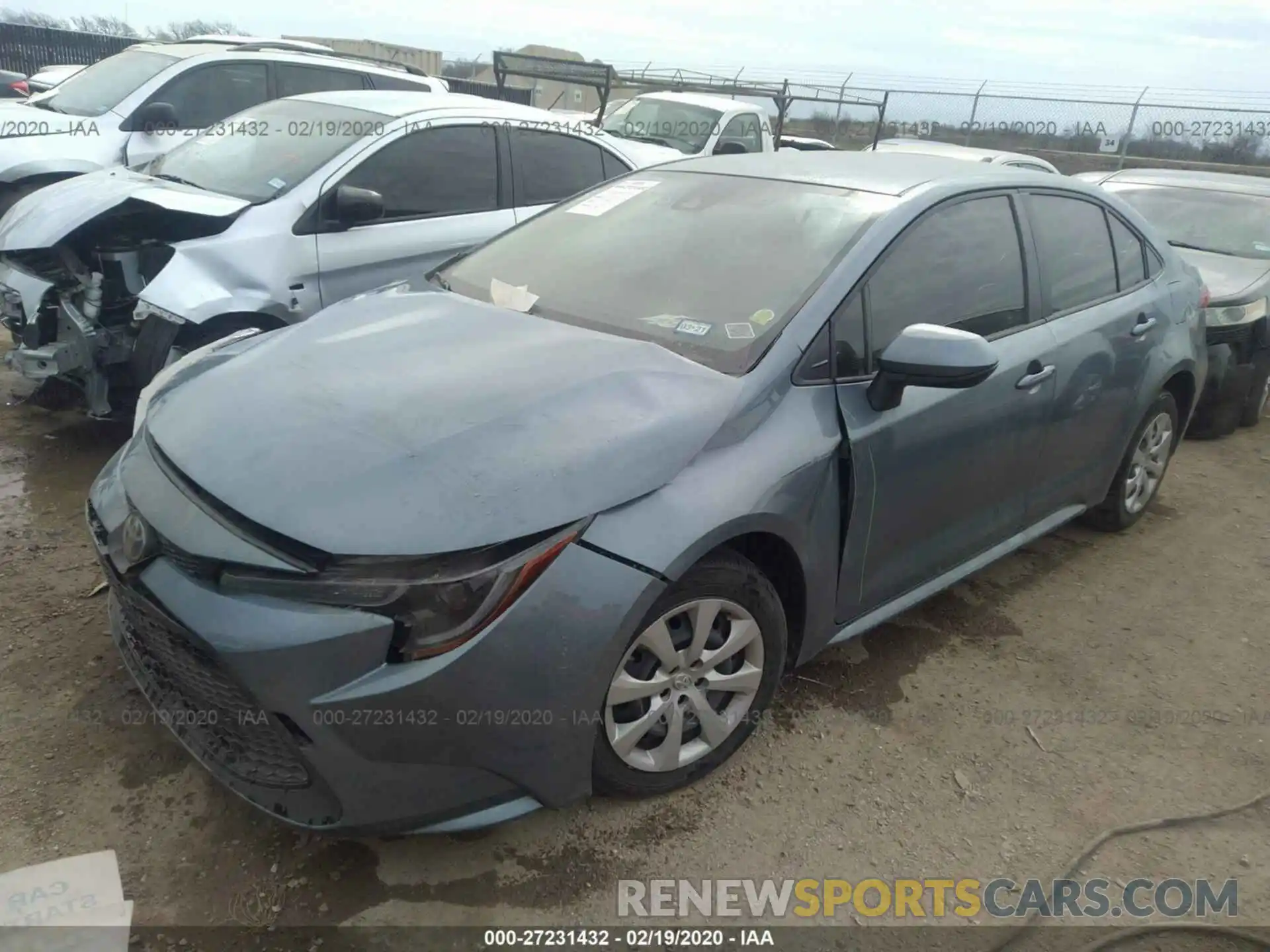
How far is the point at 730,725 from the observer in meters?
2.53

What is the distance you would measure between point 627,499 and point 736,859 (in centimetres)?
101

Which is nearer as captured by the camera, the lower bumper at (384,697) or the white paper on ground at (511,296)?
the lower bumper at (384,697)

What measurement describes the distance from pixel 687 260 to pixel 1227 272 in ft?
16.2

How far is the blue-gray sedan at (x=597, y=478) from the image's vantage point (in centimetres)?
192

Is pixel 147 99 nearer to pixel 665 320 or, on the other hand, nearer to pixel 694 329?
pixel 665 320

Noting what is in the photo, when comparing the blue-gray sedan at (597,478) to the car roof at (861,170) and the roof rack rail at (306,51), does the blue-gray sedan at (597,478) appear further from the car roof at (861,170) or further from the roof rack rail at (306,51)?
the roof rack rail at (306,51)

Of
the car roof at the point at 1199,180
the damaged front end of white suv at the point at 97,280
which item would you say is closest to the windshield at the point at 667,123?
A: the car roof at the point at 1199,180

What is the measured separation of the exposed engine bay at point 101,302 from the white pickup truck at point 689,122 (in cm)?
730

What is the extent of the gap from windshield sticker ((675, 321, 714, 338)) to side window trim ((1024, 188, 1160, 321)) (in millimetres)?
1453

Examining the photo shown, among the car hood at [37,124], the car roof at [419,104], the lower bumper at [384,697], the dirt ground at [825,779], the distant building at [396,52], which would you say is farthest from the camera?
the distant building at [396,52]

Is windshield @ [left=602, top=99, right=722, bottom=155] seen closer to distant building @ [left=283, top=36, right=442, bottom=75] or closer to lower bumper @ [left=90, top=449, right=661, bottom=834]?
lower bumper @ [left=90, top=449, right=661, bottom=834]

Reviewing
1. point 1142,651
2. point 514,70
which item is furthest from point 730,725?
point 514,70

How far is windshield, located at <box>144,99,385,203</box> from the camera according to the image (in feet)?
15.3

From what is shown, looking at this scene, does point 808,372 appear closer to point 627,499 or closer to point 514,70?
point 627,499
